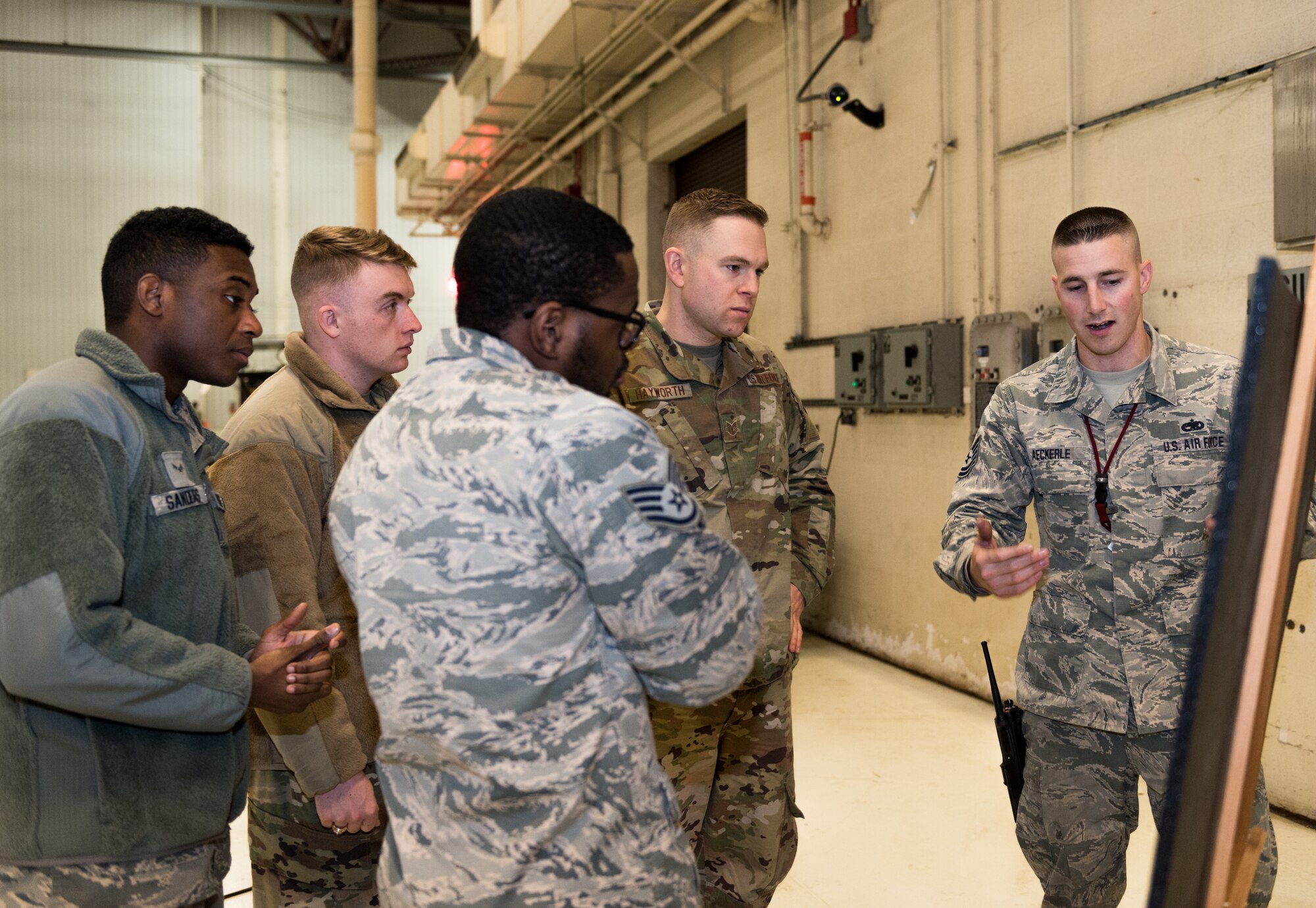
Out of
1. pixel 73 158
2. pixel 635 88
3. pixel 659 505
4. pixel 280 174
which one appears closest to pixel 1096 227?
pixel 659 505

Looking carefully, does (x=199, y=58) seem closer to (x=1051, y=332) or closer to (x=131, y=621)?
(x=1051, y=332)

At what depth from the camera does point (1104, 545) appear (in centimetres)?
196

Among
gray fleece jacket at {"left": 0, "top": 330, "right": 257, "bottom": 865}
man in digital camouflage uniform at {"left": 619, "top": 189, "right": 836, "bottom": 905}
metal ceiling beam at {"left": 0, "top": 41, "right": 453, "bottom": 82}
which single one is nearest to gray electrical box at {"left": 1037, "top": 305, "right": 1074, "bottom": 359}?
man in digital camouflage uniform at {"left": 619, "top": 189, "right": 836, "bottom": 905}

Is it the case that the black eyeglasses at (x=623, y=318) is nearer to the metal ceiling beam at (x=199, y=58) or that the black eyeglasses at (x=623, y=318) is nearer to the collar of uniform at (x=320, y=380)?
the collar of uniform at (x=320, y=380)

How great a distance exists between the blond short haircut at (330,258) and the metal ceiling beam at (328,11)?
985cm

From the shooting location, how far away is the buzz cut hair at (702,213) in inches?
89.0

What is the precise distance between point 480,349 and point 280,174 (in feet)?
38.7

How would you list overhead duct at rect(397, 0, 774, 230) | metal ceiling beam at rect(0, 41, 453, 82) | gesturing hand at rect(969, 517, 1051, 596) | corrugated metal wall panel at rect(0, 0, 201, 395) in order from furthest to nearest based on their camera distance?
corrugated metal wall panel at rect(0, 0, 201, 395)
metal ceiling beam at rect(0, 41, 453, 82)
overhead duct at rect(397, 0, 774, 230)
gesturing hand at rect(969, 517, 1051, 596)

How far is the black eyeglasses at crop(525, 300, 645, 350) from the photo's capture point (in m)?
1.15

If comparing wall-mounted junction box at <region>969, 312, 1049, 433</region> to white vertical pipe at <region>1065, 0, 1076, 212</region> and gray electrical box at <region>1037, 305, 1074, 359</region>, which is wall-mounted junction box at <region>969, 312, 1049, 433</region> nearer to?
gray electrical box at <region>1037, 305, 1074, 359</region>

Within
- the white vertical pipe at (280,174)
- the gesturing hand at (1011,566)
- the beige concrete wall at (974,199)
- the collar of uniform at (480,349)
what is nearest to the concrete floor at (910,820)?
the beige concrete wall at (974,199)

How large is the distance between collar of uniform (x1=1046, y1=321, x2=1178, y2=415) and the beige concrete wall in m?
1.50

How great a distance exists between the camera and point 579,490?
101cm

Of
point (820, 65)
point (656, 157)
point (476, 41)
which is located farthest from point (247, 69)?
point (820, 65)
